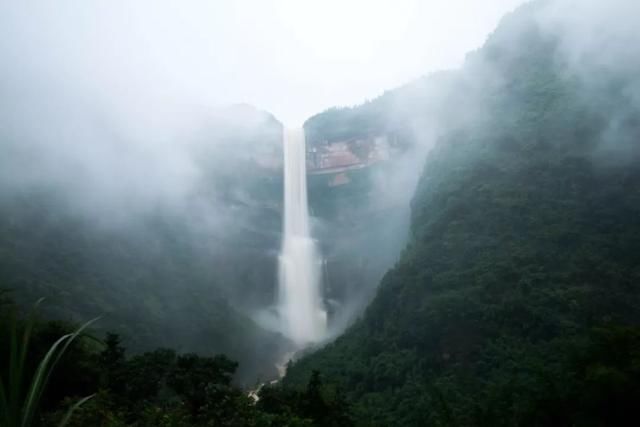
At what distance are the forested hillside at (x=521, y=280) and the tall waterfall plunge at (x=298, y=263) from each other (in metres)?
12.2

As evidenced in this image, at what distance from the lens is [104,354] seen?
52.7 ft

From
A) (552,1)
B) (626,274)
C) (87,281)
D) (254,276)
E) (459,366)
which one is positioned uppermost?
(552,1)

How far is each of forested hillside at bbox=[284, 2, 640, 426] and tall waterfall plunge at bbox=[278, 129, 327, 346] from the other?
40.1 feet

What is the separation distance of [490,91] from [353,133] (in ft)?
57.6

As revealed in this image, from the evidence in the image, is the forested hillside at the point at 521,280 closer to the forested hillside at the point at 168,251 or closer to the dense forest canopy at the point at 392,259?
the dense forest canopy at the point at 392,259

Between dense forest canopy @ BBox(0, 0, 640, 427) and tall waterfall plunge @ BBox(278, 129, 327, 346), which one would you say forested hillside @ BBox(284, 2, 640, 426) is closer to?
dense forest canopy @ BBox(0, 0, 640, 427)

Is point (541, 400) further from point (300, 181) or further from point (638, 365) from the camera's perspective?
point (300, 181)

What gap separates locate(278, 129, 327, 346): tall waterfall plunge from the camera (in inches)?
1991

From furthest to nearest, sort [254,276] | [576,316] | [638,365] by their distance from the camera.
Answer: [254,276]
[576,316]
[638,365]

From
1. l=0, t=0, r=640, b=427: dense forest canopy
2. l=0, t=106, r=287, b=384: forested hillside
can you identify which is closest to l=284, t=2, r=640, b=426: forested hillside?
l=0, t=0, r=640, b=427: dense forest canopy

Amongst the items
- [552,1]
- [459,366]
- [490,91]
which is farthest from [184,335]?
[552,1]

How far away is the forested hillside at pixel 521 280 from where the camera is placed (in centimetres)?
1337

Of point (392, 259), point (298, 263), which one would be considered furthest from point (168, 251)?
point (392, 259)

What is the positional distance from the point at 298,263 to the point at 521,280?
101 ft
